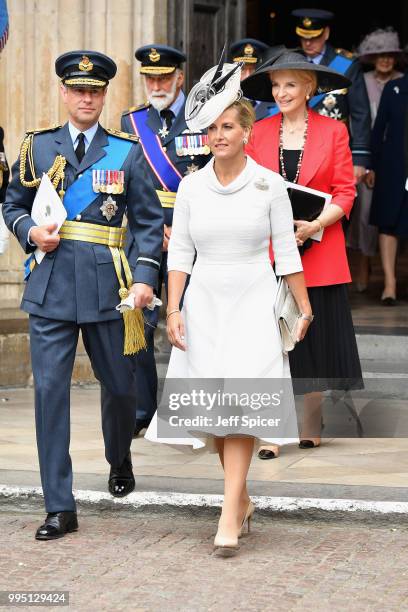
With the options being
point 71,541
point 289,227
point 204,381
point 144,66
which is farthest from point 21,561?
point 144,66

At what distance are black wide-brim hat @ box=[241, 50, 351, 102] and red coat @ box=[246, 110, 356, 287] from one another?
19 centimetres

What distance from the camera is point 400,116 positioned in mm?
11602

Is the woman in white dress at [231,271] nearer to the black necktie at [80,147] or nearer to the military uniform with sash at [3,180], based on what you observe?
the black necktie at [80,147]

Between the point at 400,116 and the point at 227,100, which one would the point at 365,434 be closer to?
the point at 227,100

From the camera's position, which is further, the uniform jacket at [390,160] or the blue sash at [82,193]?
the uniform jacket at [390,160]

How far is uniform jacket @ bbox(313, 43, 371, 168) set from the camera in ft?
30.5

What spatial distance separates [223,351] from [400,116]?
5.85 meters

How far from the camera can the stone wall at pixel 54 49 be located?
33.3 feet

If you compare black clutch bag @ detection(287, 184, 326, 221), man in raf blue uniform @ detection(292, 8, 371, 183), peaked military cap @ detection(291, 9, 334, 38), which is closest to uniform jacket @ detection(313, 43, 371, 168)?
man in raf blue uniform @ detection(292, 8, 371, 183)

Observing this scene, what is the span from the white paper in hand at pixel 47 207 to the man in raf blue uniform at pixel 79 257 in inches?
1.7

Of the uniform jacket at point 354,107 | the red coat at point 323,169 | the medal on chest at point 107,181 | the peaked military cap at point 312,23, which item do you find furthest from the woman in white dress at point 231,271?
the peaked military cap at point 312,23

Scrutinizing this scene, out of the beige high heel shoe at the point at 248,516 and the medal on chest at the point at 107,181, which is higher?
the medal on chest at the point at 107,181

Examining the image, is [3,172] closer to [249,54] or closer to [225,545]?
[249,54]

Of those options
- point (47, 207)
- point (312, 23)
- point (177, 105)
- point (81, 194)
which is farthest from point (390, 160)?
point (47, 207)
